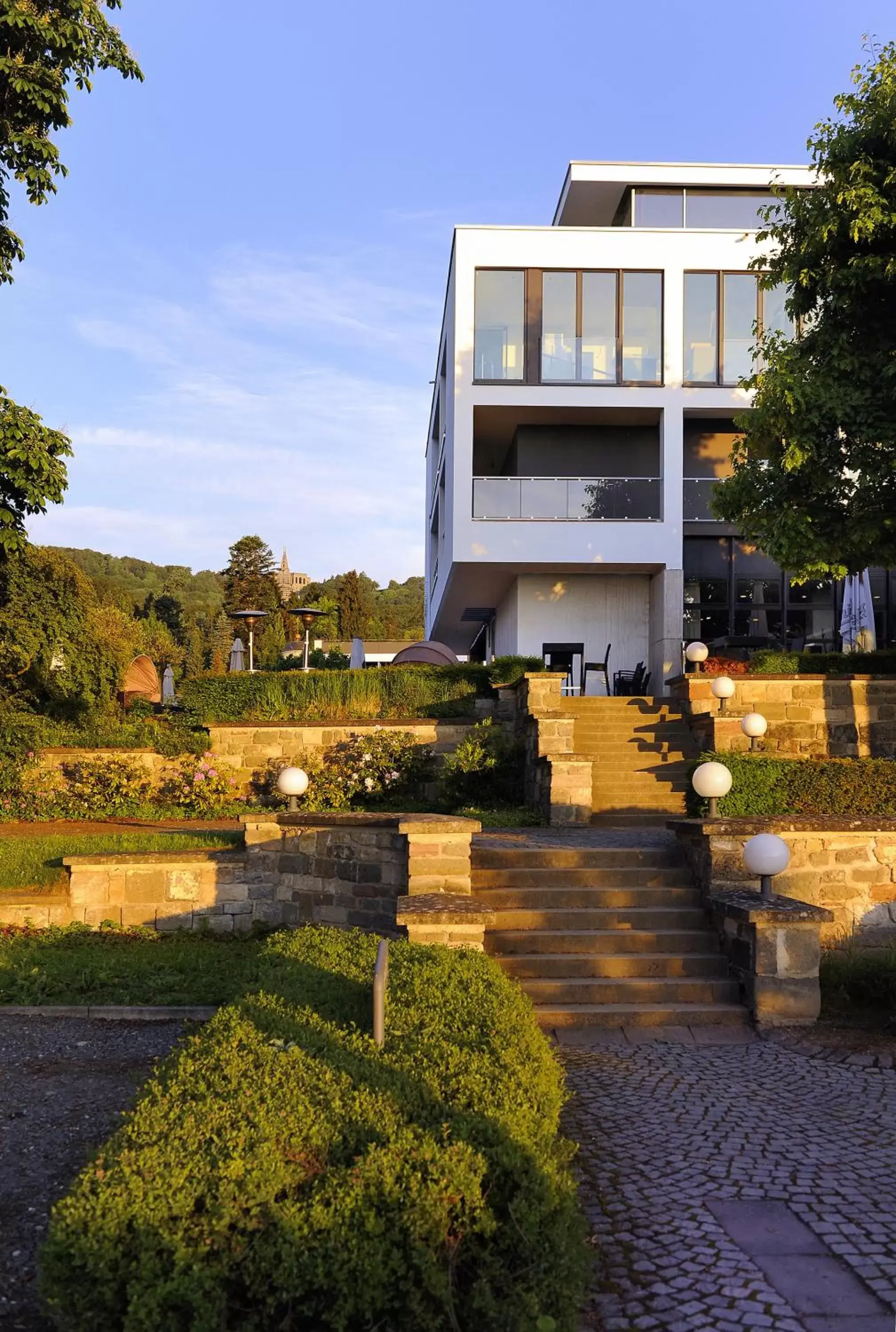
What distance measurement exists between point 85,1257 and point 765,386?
1036 centimetres

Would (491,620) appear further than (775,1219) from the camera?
Yes

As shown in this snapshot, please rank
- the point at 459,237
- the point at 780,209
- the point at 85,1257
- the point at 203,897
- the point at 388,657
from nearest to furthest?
the point at 85,1257 → the point at 203,897 → the point at 780,209 → the point at 459,237 → the point at 388,657

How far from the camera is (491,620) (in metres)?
25.8

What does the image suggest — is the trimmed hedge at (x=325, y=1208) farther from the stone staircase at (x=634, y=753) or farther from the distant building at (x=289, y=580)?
the distant building at (x=289, y=580)

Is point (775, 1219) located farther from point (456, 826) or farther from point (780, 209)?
point (780, 209)

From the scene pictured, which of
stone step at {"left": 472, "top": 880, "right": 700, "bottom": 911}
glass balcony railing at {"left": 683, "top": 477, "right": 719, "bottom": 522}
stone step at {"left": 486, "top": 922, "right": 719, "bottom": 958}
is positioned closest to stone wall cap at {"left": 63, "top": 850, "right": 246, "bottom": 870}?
stone step at {"left": 472, "top": 880, "right": 700, "bottom": 911}

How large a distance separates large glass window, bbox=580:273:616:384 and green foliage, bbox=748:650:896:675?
22.7 ft

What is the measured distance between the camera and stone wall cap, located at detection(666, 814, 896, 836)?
23.4ft

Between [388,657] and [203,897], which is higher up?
[388,657]

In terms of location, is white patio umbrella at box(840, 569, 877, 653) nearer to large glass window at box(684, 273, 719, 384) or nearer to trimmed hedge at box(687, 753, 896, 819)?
large glass window at box(684, 273, 719, 384)

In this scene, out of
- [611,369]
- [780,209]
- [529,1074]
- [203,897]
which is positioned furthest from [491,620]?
[529,1074]

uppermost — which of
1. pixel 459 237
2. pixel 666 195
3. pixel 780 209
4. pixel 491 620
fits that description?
pixel 666 195

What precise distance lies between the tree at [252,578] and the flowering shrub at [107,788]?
33.3m

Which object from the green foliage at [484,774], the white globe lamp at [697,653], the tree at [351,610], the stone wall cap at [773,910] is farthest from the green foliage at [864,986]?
the tree at [351,610]
